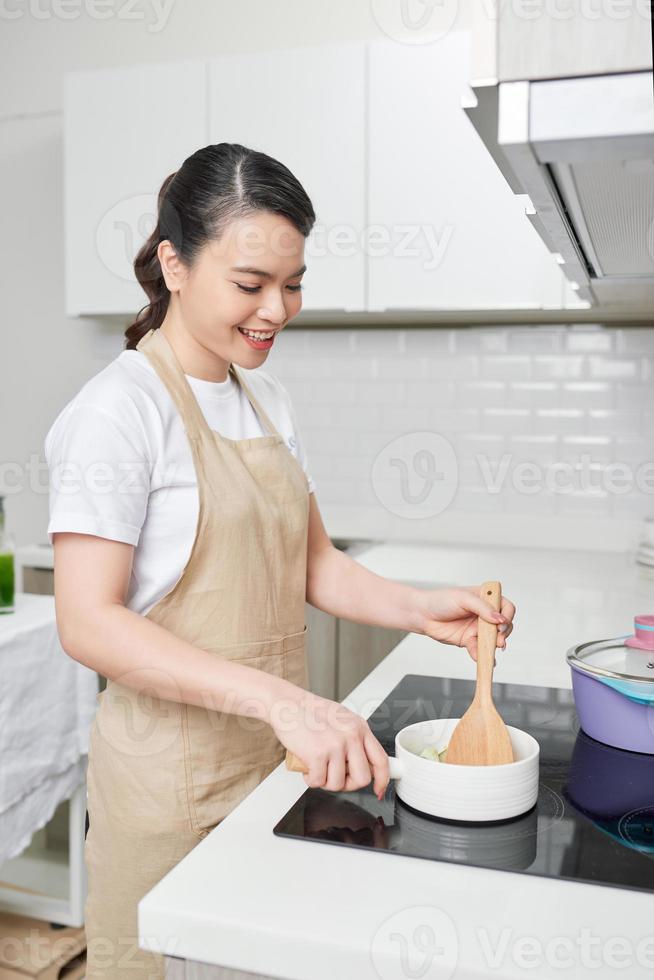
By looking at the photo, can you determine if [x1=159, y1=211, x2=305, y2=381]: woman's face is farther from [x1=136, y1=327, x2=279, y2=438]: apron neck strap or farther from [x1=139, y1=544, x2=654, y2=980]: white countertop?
[x1=139, y1=544, x2=654, y2=980]: white countertop

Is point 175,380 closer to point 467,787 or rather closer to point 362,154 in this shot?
point 467,787

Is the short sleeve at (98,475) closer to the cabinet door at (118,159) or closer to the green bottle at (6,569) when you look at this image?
the green bottle at (6,569)

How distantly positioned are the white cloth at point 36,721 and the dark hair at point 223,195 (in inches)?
44.0

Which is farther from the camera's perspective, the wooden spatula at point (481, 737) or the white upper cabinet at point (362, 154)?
the white upper cabinet at point (362, 154)

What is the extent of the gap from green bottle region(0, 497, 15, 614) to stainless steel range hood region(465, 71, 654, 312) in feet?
4.59

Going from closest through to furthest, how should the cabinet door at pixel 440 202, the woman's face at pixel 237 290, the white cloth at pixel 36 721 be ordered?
the woman's face at pixel 237 290 < the white cloth at pixel 36 721 < the cabinet door at pixel 440 202

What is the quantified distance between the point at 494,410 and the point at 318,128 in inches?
41.1

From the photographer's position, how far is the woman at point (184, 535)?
1149 millimetres

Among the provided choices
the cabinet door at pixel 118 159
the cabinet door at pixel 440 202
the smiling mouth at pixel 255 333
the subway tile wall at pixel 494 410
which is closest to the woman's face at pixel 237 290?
the smiling mouth at pixel 255 333

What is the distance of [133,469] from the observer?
1.20 m

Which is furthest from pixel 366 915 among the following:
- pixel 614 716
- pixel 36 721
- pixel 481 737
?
pixel 36 721

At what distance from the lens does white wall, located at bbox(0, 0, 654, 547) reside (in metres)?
3.00

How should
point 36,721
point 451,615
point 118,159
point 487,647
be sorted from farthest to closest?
1. point 118,159
2. point 36,721
3. point 451,615
4. point 487,647

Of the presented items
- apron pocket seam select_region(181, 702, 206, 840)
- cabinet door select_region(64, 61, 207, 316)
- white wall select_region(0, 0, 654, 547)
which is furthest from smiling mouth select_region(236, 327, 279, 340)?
white wall select_region(0, 0, 654, 547)
